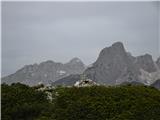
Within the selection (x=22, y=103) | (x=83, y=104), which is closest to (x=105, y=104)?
(x=83, y=104)

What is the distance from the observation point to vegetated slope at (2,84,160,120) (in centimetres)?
1870

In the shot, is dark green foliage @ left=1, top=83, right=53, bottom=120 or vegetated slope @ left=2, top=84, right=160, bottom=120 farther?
dark green foliage @ left=1, top=83, right=53, bottom=120

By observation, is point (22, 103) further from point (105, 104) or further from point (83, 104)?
point (105, 104)

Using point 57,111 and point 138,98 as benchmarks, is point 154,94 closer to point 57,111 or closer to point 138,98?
point 138,98

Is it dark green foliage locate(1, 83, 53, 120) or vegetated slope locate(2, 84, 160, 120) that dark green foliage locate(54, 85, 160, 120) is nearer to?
vegetated slope locate(2, 84, 160, 120)

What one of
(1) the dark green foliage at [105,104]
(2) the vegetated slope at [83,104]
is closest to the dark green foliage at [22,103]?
(2) the vegetated slope at [83,104]

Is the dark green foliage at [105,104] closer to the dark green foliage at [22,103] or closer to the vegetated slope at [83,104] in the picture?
the vegetated slope at [83,104]

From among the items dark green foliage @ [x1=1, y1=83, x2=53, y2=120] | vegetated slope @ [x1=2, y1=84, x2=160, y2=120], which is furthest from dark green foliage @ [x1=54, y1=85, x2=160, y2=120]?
dark green foliage @ [x1=1, y1=83, x2=53, y2=120]

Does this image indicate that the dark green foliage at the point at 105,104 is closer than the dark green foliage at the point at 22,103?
Yes

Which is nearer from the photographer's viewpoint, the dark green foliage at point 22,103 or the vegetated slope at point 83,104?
the vegetated slope at point 83,104

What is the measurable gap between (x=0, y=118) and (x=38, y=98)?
3761 mm

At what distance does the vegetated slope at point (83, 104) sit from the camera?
18.7 meters

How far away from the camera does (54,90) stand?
21.7 metres

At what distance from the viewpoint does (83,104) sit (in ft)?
62.2
